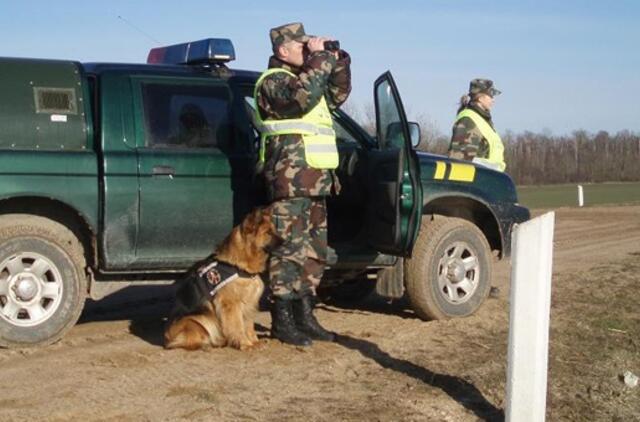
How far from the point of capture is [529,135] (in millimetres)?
78812

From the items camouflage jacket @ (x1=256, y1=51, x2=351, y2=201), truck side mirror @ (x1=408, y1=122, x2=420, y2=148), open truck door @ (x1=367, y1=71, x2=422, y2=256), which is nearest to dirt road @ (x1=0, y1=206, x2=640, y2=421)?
open truck door @ (x1=367, y1=71, x2=422, y2=256)

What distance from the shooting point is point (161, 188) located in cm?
657

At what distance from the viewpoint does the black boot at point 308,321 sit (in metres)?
6.70

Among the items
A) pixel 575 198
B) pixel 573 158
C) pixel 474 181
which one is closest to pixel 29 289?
pixel 474 181

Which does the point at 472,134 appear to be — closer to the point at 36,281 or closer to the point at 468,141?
the point at 468,141

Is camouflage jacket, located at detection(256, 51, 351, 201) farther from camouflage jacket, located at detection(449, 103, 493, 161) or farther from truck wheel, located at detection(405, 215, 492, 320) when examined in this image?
camouflage jacket, located at detection(449, 103, 493, 161)

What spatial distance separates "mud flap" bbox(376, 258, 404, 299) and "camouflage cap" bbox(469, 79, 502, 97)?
2.64 metres

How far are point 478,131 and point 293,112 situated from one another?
348cm

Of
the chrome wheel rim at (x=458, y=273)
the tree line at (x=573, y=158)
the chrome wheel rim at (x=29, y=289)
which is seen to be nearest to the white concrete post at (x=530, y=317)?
the chrome wheel rim at (x=458, y=273)

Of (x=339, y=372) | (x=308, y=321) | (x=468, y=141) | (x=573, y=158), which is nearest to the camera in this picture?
(x=339, y=372)

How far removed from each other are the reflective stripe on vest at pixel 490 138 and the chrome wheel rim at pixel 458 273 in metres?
1.79

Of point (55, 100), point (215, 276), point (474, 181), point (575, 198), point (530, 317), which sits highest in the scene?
point (55, 100)

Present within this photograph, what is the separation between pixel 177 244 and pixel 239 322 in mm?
800

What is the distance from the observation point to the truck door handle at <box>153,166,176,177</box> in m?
6.55
